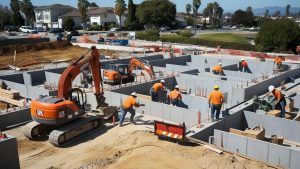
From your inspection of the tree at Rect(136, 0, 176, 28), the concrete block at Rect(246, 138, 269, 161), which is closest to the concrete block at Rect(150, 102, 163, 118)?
the concrete block at Rect(246, 138, 269, 161)

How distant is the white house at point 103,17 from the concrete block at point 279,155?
72.4 m

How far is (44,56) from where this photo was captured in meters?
34.2

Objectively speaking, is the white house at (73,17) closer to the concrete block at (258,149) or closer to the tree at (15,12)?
the tree at (15,12)

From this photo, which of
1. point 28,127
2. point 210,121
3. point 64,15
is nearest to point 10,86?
point 28,127

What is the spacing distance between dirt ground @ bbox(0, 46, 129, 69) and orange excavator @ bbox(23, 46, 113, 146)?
18.3 m

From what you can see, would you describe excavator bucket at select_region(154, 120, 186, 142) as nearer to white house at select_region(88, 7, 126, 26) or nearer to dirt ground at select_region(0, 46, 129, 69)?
dirt ground at select_region(0, 46, 129, 69)

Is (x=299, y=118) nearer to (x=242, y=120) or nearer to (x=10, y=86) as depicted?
(x=242, y=120)

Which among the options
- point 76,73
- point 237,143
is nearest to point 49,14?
point 76,73

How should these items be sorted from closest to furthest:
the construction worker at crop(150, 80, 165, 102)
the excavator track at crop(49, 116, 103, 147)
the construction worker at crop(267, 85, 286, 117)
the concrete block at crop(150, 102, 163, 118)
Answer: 1. the excavator track at crop(49, 116, 103, 147)
2. the construction worker at crop(267, 85, 286, 117)
3. the concrete block at crop(150, 102, 163, 118)
4. the construction worker at crop(150, 80, 165, 102)

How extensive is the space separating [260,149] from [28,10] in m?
81.2

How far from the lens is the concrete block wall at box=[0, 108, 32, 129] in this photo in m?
13.5

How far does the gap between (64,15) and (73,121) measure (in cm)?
7582

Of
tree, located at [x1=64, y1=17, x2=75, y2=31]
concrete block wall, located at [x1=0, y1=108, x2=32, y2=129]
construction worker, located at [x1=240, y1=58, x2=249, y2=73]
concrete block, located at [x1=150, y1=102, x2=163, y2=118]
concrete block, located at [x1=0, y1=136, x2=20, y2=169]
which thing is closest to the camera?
concrete block, located at [x1=0, y1=136, x2=20, y2=169]

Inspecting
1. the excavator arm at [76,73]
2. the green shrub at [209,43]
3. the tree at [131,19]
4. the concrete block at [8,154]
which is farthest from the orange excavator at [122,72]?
the tree at [131,19]
